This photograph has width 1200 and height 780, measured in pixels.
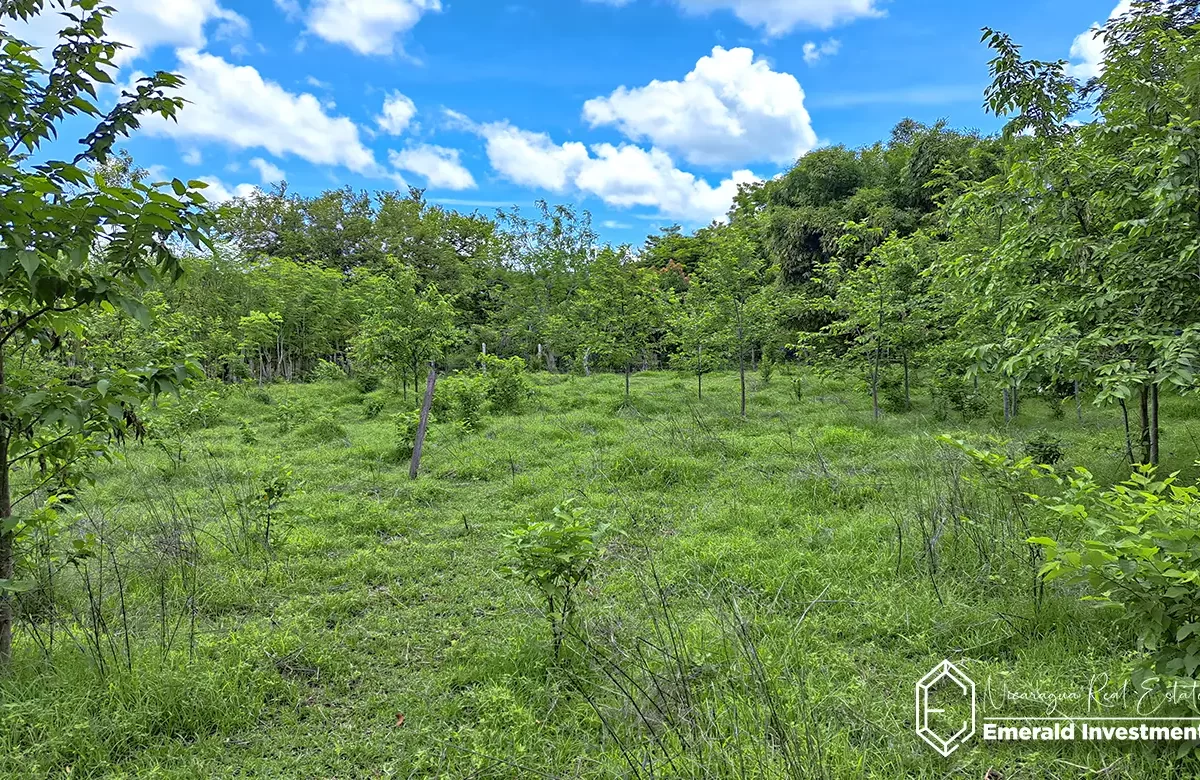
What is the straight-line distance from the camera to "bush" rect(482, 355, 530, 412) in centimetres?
1182

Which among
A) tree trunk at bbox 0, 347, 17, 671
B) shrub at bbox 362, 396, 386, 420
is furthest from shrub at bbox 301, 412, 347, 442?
tree trunk at bbox 0, 347, 17, 671

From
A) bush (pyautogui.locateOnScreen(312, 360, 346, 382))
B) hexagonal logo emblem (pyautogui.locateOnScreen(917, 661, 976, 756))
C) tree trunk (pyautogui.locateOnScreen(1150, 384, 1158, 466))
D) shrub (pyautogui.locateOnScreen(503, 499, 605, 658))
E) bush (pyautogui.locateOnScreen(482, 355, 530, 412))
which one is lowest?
hexagonal logo emblem (pyautogui.locateOnScreen(917, 661, 976, 756))

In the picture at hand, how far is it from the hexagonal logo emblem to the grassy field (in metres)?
0.08

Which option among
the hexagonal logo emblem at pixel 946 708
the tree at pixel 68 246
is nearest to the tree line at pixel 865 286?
the tree at pixel 68 246

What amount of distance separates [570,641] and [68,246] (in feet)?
9.33

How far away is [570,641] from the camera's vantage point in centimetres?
313

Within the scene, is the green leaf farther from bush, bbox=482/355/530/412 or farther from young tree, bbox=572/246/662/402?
young tree, bbox=572/246/662/402

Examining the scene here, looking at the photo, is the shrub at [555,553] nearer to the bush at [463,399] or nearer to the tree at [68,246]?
the tree at [68,246]

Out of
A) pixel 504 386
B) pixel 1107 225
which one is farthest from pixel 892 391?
pixel 504 386

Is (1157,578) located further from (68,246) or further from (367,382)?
(367,382)

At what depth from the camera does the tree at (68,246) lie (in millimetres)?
1900

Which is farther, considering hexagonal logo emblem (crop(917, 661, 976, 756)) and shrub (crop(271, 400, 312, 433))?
shrub (crop(271, 400, 312, 433))

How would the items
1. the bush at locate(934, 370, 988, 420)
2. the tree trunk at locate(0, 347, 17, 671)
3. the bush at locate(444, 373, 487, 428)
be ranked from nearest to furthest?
the tree trunk at locate(0, 347, 17, 671), the bush at locate(934, 370, 988, 420), the bush at locate(444, 373, 487, 428)

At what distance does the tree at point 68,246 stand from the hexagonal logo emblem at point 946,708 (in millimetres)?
3479
